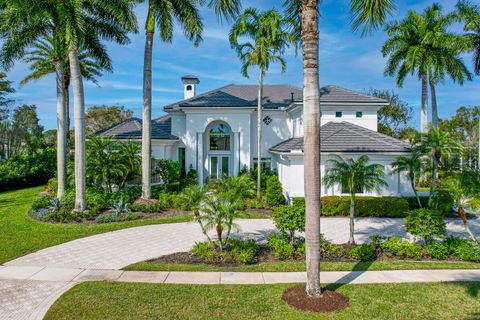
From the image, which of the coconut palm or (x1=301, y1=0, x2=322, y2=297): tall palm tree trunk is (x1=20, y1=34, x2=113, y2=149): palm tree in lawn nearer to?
the coconut palm

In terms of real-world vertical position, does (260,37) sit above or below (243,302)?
above

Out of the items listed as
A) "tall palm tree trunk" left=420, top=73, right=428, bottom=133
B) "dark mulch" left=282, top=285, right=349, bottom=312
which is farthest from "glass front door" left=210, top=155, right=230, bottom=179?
"dark mulch" left=282, top=285, right=349, bottom=312

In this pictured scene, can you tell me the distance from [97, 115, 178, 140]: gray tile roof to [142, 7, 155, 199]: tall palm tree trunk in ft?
19.9

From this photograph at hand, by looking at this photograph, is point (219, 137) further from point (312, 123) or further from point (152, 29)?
point (312, 123)

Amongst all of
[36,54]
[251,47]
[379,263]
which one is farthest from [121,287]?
[36,54]

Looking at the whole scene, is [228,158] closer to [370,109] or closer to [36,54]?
[370,109]

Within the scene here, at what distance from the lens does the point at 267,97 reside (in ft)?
97.6

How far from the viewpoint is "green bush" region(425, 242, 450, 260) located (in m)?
10.5

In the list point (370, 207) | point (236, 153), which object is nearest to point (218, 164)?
point (236, 153)

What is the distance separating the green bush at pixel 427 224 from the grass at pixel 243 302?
2315 mm

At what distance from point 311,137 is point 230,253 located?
5.03 meters

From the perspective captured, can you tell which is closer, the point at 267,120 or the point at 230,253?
the point at 230,253

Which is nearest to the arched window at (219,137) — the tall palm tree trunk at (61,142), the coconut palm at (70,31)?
the coconut palm at (70,31)

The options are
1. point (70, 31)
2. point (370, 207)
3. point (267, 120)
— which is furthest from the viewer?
point (267, 120)
